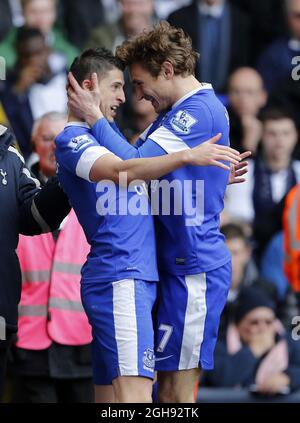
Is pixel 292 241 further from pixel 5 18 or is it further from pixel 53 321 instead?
pixel 5 18

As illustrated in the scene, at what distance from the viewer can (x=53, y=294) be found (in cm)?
746

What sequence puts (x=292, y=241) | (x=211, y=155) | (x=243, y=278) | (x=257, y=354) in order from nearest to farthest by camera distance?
(x=211, y=155) < (x=257, y=354) < (x=292, y=241) < (x=243, y=278)

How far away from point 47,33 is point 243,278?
316cm

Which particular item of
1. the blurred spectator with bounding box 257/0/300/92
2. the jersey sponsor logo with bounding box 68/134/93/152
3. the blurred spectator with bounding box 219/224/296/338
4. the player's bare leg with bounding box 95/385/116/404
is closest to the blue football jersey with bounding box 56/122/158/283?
the jersey sponsor logo with bounding box 68/134/93/152

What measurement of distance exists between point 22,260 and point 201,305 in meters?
1.67

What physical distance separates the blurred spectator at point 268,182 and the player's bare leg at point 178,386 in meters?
4.37

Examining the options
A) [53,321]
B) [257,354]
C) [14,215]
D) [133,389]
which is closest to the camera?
[133,389]

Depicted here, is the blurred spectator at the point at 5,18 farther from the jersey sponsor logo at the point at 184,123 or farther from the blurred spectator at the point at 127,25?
the jersey sponsor logo at the point at 184,123

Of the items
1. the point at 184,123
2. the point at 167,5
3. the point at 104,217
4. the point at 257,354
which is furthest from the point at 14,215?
the point at 167,5

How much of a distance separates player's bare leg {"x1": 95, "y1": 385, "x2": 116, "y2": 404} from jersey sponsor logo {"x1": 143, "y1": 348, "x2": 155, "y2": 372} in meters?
0.31

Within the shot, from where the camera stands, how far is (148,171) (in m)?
5.88

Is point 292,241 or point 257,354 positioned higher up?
point 292,241

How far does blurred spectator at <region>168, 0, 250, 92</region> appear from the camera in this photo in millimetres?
11281

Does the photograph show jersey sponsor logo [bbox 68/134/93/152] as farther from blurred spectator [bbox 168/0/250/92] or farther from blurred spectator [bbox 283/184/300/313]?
blurred spectator [bbox 168/0/250/92]
